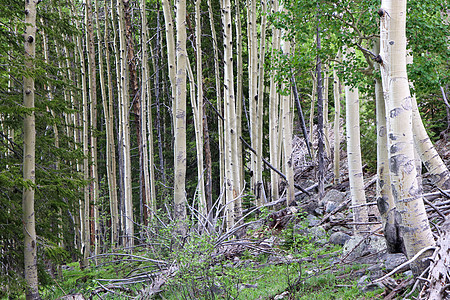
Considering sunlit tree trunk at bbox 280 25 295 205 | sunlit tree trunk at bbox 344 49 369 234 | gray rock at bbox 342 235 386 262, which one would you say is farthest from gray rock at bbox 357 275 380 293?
sunlit tree trunk at bbox 280 25 295 205

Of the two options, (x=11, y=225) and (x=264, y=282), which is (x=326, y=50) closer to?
(x=264, y=282)

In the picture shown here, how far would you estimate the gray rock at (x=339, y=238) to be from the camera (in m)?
6.96

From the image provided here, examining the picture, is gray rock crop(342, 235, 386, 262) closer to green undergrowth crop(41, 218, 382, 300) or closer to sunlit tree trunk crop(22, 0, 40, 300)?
green undergrowth crop(41, 218, 382, 300)

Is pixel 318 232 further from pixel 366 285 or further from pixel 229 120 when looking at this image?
pixel 366 285

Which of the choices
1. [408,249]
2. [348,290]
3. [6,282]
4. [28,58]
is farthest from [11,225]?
[408,249]

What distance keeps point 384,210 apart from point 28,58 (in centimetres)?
520

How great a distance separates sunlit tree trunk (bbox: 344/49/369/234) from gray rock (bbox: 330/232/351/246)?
348mm

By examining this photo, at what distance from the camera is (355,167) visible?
6672 mm

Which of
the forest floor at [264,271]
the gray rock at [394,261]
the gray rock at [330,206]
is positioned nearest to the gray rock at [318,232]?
the forest floor at [264,271]

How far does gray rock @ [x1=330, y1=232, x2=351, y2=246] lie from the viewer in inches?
274

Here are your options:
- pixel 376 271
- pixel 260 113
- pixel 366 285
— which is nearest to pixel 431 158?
pixel 376 271

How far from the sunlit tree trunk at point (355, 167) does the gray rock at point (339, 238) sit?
348mm

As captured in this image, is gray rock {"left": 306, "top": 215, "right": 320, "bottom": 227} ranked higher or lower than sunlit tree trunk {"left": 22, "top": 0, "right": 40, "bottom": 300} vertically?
lower

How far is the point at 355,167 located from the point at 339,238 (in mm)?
1393
